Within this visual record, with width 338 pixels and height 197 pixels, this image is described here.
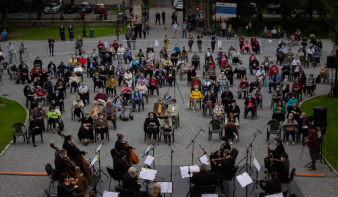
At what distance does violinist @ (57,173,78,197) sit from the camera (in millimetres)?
16250

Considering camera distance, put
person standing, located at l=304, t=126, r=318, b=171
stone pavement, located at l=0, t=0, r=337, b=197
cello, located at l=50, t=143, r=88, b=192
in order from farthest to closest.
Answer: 1. person standing, located at l=304, t=126, r=318, b=171
2. stone pavement, located at l=0, t=0, r=337, b=197
3. cello, located at l=50, t=143, r=88, b=192

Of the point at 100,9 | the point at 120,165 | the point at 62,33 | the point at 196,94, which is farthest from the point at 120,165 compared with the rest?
the point at 100,9

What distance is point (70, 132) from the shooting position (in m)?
25.2

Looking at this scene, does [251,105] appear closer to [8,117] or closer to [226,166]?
[226,166]

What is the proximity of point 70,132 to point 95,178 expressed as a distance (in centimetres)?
745

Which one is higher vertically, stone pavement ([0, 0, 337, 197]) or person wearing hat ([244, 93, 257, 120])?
person wearing hat ([244, 93, 257, 120])

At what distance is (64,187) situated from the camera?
16.2m

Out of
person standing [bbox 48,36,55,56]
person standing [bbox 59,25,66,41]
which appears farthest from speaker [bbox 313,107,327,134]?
person standing [bbox 59,25,66,41]

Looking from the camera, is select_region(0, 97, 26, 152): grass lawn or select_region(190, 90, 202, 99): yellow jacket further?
select_region(190, 90, 202, 99): yellow jacket

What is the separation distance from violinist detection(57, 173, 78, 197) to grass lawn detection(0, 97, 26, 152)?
7.36 metres

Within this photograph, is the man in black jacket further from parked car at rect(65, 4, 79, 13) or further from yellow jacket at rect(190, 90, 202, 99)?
parked car at rect(65, 4, 79, 13)

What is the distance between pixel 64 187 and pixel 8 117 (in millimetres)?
12584

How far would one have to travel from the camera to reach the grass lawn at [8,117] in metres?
24.4

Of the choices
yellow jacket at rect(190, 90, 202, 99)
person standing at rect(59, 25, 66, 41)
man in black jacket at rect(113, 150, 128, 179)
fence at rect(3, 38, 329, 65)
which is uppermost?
person standing at rect(59, 25, 66, 41)
